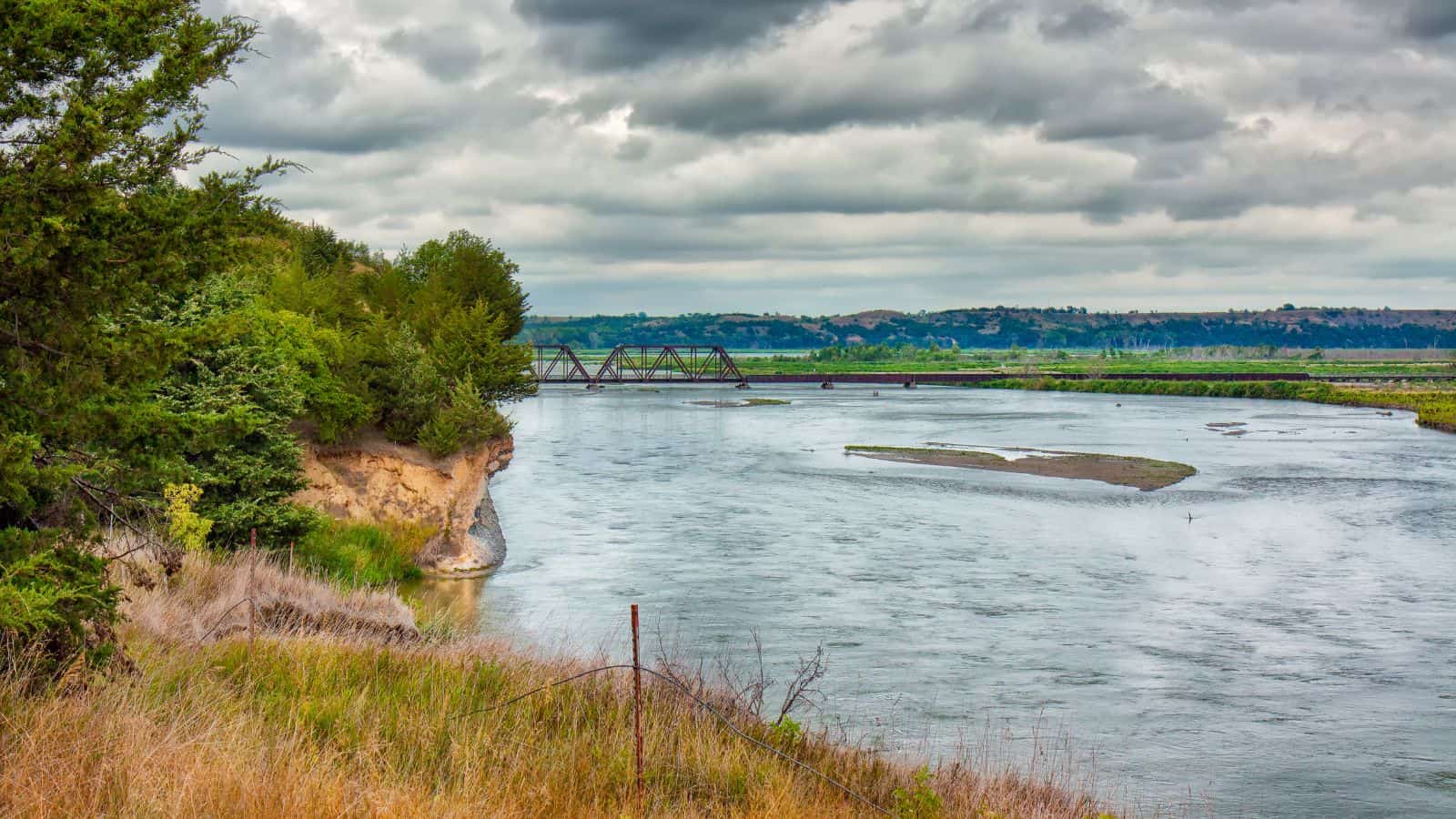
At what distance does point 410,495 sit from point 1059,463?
40923 millimetres

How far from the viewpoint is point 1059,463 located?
68.8 m

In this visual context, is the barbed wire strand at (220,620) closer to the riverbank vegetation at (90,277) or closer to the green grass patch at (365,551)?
the riverbank vegetation at (90,277)

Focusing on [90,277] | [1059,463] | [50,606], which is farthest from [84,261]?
[1059,463]

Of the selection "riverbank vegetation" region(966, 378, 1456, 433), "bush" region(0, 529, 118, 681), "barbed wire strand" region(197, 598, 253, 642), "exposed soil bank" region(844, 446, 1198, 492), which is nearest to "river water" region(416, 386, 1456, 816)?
"exposed soil bank" region(844, 446, 1198, 492)

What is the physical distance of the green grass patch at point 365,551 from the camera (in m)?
30.1

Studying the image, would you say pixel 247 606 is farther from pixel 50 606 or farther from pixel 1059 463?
pixel 1059 463

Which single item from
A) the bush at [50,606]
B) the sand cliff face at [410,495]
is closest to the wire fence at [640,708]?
the bush at [50,606]

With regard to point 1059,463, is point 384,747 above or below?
above

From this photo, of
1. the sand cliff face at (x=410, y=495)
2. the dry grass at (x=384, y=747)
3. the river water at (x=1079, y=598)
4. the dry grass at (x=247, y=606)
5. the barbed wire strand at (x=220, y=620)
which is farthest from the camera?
the sand cliff face at (x=410, y=495)

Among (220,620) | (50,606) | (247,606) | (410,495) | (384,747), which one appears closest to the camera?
(50,606)

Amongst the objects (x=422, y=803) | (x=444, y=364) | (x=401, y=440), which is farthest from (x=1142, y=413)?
(x=422, y=803)

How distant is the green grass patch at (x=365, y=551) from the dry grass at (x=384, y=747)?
12465mm

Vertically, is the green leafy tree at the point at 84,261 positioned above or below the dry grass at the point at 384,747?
above

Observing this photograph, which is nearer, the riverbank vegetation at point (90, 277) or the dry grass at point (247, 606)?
the riverbank vegetation at point (90, 277)
